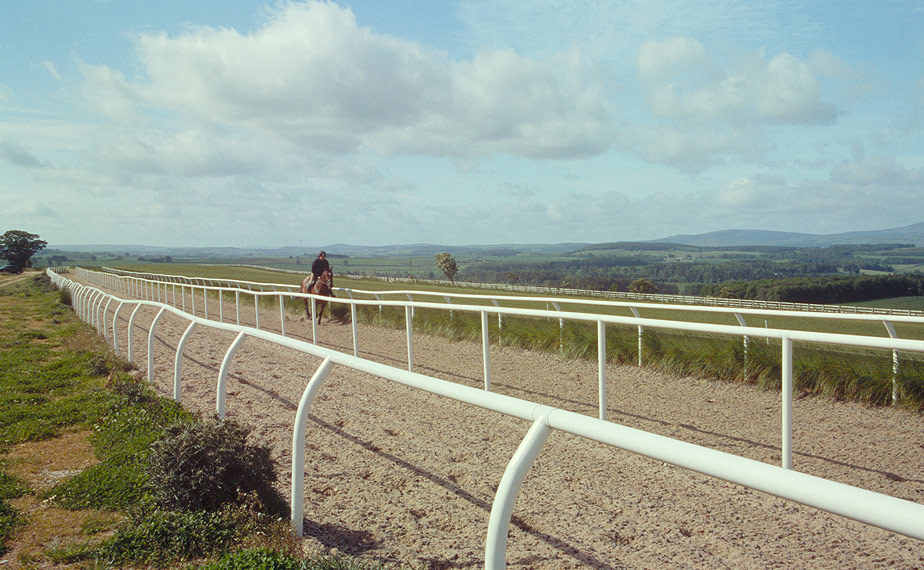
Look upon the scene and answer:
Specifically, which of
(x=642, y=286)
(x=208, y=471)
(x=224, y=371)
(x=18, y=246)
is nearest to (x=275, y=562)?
(x=208, y=471)

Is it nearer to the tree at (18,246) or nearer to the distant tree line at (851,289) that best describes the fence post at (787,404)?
the distant tree line at (851,289)

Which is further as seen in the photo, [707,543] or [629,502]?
[629,502]

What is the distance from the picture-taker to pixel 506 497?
1.86 m

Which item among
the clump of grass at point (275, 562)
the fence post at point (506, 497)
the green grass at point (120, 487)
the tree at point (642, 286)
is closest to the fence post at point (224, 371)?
the green grass at point (120, 487)

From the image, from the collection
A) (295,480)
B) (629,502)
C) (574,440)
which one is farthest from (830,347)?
(295,480)

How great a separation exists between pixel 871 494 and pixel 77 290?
2107cm

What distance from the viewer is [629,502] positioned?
328cm

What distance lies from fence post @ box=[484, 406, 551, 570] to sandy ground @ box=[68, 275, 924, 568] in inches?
33.6

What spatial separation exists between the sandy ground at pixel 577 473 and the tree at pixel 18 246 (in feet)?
317

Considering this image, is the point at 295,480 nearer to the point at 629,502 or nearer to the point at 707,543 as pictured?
the point at 629,502

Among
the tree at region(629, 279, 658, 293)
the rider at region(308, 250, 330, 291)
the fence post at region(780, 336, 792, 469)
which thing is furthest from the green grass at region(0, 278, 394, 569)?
the tree at region(629, 279, 658, 293)

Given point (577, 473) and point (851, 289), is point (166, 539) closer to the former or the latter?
point (577, 473)

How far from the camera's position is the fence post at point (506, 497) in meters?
1.86

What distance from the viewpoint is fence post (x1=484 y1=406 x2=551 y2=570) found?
6.12 feet
